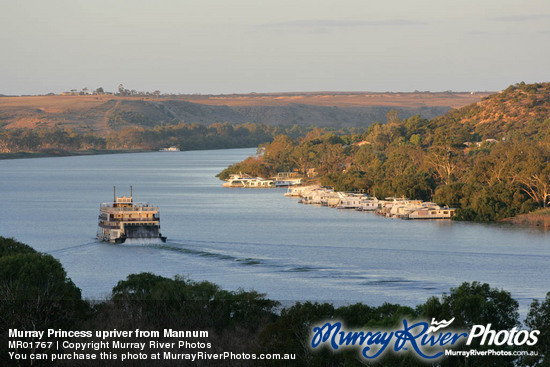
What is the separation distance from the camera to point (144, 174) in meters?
134

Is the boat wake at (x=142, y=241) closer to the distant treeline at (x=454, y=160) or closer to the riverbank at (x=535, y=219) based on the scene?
the distant treeline at (x=454, y=160)

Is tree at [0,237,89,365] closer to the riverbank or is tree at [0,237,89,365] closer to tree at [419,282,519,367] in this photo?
tree at [419,282,519,367]

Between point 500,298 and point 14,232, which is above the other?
point 500,298

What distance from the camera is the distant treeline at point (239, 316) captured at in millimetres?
22281

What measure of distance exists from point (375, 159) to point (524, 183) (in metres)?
34.9

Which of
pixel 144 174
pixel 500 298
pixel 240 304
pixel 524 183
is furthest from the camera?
pixel 144 174

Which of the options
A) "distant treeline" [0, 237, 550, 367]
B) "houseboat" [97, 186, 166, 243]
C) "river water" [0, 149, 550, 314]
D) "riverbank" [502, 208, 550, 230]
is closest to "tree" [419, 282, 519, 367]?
"distant treeline" [0, 237, 550, 367]

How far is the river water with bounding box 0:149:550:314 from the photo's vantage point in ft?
135

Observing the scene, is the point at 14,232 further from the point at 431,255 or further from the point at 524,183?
the point at 524,183

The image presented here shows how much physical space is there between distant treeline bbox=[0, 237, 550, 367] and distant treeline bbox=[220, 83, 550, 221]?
46630mm

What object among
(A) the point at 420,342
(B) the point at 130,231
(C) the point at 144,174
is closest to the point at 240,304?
(A) the point at 420,342

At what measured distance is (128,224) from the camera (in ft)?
188

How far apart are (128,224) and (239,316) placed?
30596 millimetres

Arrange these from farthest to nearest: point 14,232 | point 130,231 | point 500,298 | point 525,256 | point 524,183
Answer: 1. point 524,183
2. point 14,232
3. point 130,231
4. point 525,256
5. point 500,298
